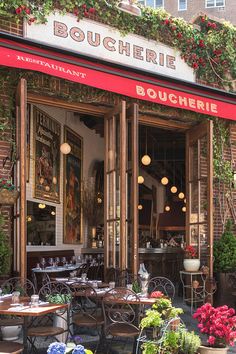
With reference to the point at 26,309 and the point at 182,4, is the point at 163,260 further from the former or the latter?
the point at 182,4

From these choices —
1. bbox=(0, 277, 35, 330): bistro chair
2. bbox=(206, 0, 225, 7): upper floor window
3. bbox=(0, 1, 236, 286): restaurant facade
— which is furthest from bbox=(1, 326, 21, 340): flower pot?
bbox=(206, 0, 225, 7): upper floor window

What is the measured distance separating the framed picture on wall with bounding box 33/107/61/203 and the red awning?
3.27 meters

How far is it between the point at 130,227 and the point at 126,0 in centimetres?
402

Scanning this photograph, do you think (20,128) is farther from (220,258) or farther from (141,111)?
(220,258)

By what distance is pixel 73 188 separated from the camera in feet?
46.1

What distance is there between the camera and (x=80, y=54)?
27.5 ft

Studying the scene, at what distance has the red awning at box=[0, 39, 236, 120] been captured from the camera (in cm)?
771

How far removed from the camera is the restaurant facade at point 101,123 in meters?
8.10

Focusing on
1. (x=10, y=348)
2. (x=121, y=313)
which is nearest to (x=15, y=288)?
(x=121, y=313)

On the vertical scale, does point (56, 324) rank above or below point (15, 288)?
below

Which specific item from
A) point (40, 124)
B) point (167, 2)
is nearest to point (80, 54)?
point (40, 124)

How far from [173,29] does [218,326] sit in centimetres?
686

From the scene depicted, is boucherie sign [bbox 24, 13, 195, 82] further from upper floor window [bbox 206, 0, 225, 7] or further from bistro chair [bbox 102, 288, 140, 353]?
upper floor window [bbox 206, 0, 225, 7]

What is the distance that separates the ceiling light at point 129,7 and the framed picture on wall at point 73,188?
4532 millimetres
